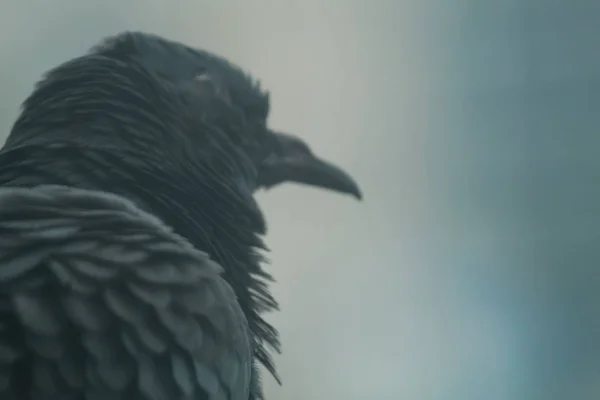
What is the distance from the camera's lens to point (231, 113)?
114cm

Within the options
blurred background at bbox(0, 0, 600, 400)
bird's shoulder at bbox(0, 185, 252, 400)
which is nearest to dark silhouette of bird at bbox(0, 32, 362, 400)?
bird's shoulder at bbox(0, 185, 252, 400)

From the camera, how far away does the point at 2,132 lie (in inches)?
51.9

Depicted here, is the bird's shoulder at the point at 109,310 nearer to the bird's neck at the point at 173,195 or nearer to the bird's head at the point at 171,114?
the bird's neck at the point at 173,195

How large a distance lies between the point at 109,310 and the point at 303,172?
54 centimetres

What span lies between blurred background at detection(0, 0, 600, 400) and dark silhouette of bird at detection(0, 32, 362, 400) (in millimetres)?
140

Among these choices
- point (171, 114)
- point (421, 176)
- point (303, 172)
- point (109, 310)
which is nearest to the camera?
point (109, 310)

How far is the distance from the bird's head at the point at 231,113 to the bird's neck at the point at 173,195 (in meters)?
0.10

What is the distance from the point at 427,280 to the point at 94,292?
700 mm

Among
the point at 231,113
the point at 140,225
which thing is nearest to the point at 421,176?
the point at 231,113

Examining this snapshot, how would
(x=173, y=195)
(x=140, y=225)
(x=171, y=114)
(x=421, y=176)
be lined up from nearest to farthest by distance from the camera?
(x=140, y=225) → (x=173, y=195) → (x=171, y=114) → (x=421, y=176)

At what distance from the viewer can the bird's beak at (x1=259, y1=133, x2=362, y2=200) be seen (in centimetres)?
119

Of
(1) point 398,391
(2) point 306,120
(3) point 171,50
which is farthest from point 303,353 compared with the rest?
(3) point 171,50

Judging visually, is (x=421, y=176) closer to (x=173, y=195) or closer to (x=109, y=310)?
(x=173, y=195)

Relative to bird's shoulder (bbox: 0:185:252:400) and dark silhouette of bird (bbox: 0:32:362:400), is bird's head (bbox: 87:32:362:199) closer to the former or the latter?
dark silhouette of bird (bbox: 0:32:362:400)
